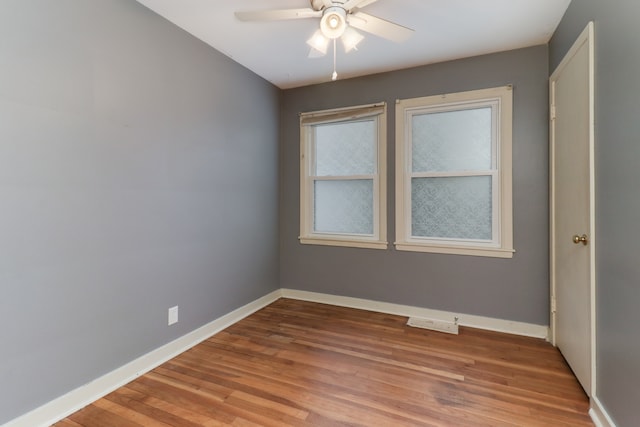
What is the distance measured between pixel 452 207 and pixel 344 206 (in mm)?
1112

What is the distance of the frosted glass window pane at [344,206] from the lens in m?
3.33

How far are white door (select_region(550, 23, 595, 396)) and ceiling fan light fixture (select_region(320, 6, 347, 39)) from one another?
52.3 inches

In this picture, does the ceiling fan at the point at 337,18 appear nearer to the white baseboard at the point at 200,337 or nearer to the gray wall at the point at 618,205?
the gray wall at the point at 618,205

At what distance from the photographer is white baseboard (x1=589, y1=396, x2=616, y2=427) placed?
1.49 m

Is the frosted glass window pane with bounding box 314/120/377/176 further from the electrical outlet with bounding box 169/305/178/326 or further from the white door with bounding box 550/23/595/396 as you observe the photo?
the electrical outlet with bounding box 169/305/178/326

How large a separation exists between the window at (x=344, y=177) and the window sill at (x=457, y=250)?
0.23 m

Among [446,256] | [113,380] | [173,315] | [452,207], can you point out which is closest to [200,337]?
[173,315]

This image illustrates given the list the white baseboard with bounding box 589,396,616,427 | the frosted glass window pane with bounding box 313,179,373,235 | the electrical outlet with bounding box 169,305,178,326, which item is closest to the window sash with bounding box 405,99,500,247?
the frosted glass window pane with bounding box 313,179,373,235

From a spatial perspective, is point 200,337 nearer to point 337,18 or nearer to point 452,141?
point 337,18

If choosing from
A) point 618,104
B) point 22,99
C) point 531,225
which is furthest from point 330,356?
point 22,99

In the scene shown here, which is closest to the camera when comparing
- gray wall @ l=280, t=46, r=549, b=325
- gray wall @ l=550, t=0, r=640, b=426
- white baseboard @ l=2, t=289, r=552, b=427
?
gray wall @ l=550, t=0, r=640, b=426

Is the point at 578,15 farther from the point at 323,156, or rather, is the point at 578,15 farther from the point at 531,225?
the point at 323,156

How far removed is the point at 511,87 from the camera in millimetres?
2643

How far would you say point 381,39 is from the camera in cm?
248
